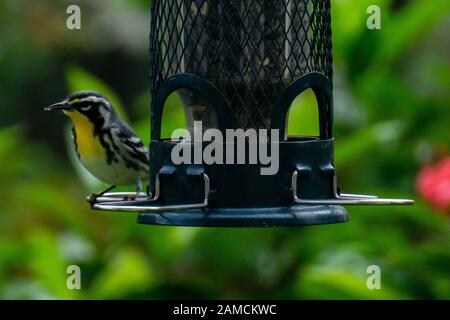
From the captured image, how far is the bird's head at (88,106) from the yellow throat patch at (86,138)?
0.01 metres

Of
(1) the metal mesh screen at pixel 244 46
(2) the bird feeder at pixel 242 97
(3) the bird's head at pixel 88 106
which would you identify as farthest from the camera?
(3) the bird's head at pixel 88 106

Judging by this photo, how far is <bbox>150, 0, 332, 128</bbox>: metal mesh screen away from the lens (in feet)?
18.0

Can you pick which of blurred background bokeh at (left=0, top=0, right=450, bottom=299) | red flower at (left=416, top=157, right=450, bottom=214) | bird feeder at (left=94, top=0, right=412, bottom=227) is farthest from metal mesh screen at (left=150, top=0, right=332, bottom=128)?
red flower at (left=416, top=157, right=450, bottom=214)

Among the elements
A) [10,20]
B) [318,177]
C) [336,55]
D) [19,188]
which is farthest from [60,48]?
[318,177]

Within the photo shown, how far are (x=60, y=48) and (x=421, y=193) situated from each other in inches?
296

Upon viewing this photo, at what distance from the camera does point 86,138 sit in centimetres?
598

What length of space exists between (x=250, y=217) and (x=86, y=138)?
128 centimetres

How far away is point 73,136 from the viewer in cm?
616

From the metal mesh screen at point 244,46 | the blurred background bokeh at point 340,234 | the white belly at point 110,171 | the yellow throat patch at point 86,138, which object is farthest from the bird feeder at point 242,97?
the blurred background bokeh at point 340,234

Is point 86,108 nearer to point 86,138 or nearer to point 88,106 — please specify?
point 88,106

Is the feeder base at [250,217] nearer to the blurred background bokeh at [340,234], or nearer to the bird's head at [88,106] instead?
the bird's head at [88,106]

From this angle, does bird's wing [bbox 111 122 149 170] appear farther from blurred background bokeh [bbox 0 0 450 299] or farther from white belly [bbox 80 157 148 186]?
blurred background bokeh [bbox 0 0 450 299]

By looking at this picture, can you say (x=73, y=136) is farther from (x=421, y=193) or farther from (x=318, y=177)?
(x=421, y=193)

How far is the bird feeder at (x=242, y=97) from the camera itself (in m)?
5.32
